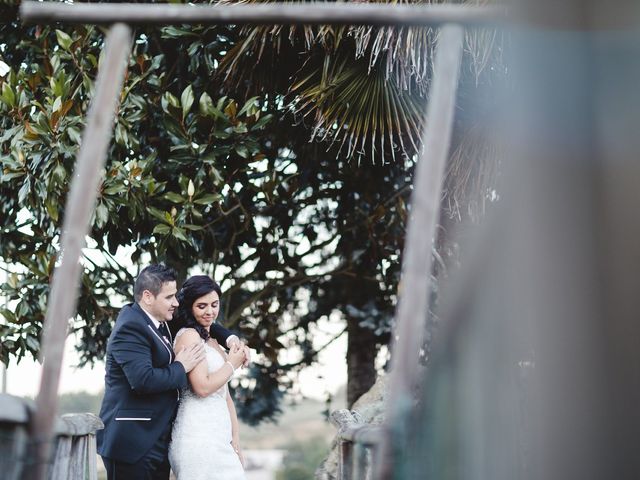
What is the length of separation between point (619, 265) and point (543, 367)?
13.7 inches

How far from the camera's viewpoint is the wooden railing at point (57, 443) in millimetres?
2633

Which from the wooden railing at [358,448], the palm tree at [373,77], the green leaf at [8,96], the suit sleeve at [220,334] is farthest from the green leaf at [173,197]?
the wooden railing at [358,448]

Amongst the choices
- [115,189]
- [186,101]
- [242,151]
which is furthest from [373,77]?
[115,189]

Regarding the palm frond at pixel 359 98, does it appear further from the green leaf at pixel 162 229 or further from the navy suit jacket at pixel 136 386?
the navy suit jacket at pixel 136 386

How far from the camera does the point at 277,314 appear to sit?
29.7 feet

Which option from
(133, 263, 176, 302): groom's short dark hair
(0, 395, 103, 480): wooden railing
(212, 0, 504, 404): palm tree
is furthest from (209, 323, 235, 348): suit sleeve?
(212, 0, 504, 404): palm tree

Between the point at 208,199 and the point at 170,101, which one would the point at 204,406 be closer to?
the point at 208,199

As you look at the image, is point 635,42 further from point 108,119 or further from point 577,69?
point 108,119

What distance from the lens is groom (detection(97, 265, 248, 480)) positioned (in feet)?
12.8

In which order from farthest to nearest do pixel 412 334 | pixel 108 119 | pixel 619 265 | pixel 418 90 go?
pixel 418 90
pixel 108 119
pixel 412 334
pixel 619 265

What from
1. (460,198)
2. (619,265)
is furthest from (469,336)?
(460,198)

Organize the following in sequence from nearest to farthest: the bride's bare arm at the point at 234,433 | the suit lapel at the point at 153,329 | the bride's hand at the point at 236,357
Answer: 1. the suit lapel at the point at 153,329
2. the bride's hand at the point at 236,357
3. the bride's bare arm at the point at 234,433

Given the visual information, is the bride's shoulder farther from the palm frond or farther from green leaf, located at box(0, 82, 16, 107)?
green leaf, located at box(0, 82, 16, 107)

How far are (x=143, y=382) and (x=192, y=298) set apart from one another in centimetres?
60
